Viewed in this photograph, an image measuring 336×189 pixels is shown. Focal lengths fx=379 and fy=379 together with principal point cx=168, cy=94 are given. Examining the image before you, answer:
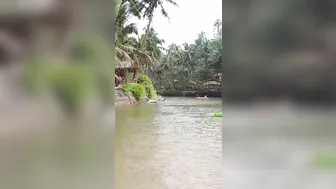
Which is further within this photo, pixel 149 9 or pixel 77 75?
pixel 149 9

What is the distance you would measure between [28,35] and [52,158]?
239mm

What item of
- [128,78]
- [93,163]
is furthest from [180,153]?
[128,78]

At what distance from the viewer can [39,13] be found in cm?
71

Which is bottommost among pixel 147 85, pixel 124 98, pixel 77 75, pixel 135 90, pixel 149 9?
pixel 124 98

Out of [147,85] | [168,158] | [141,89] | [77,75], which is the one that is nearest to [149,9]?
[147,85]

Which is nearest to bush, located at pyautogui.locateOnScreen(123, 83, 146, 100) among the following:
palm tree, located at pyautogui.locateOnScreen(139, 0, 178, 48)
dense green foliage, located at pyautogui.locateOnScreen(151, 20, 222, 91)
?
palm tree, located at pyautogui.locateOnScreen(139, 0, 178, 48)

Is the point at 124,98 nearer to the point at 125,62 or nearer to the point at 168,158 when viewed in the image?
the point at 125,62

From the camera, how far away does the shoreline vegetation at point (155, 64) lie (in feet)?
36.7

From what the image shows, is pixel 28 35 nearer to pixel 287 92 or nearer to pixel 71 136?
pixel 71 136

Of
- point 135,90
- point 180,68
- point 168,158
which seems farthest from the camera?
point 180,68

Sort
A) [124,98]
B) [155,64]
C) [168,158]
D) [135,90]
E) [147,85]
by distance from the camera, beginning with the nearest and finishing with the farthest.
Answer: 1. [168,158]
2. [124,98]
3. [135,90]
4. [147,85]
5. [155,64]

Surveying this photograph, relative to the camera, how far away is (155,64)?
14883 mm

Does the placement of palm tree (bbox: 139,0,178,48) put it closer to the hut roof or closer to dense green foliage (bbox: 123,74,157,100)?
dense green foliage (bbox: 123,74,157,100)

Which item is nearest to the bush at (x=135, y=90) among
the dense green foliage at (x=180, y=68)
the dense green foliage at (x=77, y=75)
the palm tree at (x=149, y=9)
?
the palm tree at (x=149, y=9)
